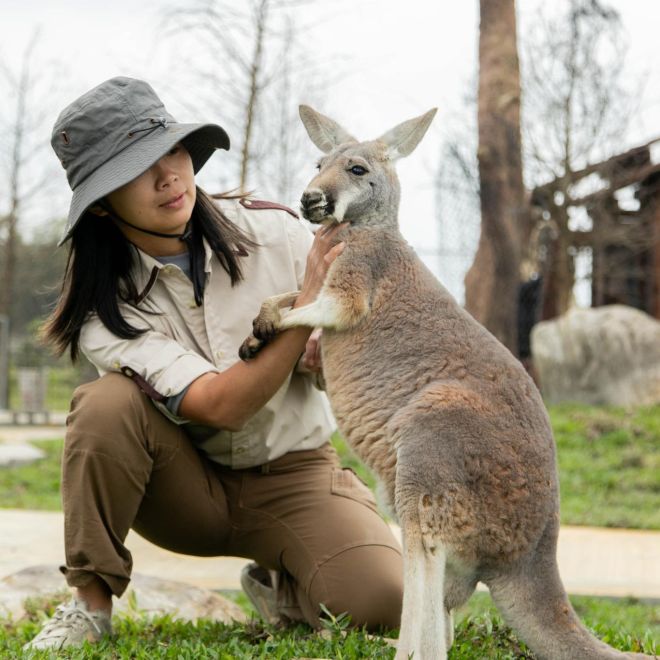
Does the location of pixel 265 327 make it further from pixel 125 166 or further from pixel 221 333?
pixel 125 166

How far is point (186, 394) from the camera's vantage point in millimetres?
2826

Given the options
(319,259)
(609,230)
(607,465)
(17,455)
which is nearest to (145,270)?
(319,259)

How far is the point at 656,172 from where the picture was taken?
42.6 ft

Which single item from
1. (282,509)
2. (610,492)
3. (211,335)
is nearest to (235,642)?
(282,509)

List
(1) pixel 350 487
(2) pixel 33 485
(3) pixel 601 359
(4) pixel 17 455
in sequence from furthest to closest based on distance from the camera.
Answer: (3) pixel 601 359 < (4) pixel 17 455 < (2) pixel 33 485 < (1) pixel 350 487

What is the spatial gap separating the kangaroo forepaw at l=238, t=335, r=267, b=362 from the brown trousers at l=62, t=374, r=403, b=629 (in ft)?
1.21

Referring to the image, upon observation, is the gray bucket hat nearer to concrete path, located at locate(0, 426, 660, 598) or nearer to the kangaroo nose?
the kangaroo nose

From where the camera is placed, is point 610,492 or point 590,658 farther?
point 610,492

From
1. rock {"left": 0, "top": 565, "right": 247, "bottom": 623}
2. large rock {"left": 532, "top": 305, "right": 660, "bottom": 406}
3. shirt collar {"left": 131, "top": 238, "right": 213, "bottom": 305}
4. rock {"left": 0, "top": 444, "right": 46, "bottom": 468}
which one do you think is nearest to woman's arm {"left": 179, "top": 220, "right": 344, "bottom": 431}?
shirt collar {"left": 131, "top": 238, "right": 213, "bottom": 305}

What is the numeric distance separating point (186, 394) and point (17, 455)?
6.45 m

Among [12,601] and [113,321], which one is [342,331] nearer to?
[113,321]

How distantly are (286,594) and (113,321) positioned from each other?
1.10 metres

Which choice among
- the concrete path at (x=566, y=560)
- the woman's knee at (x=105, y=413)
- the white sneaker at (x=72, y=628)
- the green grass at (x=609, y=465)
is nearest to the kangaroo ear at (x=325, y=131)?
the woman's knee at (x=105, y=413)

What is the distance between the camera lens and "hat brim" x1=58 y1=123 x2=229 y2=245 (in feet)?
8.81
